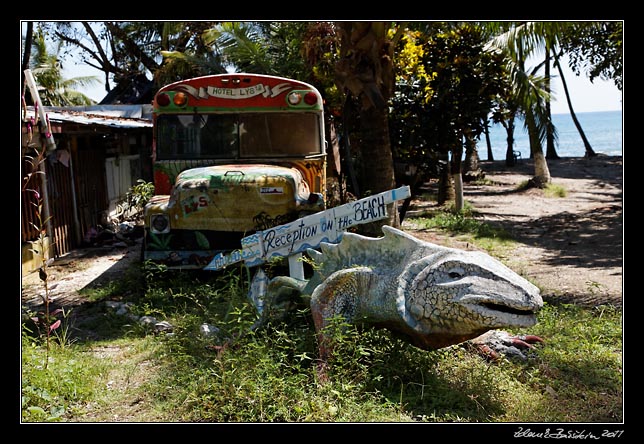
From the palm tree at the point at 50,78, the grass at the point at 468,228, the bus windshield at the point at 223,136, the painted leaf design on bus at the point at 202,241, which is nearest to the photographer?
the painted leaf design on bus at the point at 202,241

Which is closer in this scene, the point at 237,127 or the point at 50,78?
the point at 237,127

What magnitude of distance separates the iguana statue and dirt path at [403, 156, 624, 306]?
10.8 feet

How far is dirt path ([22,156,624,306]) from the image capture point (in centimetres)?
844

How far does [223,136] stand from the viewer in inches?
337

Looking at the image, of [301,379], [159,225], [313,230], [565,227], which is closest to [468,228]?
[565,227]

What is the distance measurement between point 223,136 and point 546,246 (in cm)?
627

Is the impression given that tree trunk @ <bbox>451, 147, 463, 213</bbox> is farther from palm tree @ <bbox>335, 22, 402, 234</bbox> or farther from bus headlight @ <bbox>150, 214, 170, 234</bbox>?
bus headlight @ <bbox>150, 214, 170, 234</bbox>

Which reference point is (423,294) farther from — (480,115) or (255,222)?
(480,115)

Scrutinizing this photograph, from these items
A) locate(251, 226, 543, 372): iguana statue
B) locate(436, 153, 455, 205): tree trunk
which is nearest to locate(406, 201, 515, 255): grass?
locate(436, 153, 455, 205): tree trunk

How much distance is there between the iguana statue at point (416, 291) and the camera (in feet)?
13.7

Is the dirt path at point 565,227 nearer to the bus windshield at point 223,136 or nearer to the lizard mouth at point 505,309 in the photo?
the lizard mouth at point 505,309

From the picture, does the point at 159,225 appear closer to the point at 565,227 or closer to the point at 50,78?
the point at 565,227

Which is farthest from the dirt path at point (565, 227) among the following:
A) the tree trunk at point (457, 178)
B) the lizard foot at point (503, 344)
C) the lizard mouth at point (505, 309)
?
the lizard mouth at point (505, 309)

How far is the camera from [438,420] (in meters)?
4.37
